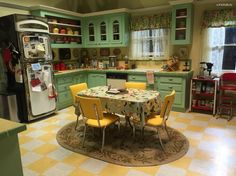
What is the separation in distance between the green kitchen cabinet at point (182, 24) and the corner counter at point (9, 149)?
4.01m

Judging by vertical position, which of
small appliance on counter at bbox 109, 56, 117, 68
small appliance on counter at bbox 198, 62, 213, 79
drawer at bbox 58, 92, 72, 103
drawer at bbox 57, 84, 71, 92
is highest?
small appliance on counter at bbox 109, 56, 117, 68

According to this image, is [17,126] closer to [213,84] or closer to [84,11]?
[213,84]

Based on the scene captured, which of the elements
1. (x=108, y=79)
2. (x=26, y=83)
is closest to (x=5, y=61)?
(x=26, y=83)

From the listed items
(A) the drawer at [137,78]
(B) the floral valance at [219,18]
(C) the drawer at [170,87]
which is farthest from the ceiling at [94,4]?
(C) the drawer at [170,87]

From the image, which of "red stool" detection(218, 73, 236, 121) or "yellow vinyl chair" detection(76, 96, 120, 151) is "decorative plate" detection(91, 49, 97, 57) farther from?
"red stool" detection(218, 73, 236, 121)

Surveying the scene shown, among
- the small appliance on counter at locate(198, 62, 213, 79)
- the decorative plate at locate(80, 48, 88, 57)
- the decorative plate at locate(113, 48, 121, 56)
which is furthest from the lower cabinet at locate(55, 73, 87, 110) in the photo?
the small appliance on counter at locate(198, 62, 213, 79)

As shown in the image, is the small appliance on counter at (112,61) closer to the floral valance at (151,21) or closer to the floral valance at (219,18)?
the floral valance at (151,21)

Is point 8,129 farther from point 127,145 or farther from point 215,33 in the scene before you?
point 215,33

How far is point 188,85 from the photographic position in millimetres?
4500

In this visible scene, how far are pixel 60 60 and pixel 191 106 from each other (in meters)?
3.55

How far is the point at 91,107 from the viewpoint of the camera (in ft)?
8.64

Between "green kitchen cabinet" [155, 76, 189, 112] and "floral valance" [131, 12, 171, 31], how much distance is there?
4.39 ft

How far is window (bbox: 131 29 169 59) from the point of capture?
488 cm

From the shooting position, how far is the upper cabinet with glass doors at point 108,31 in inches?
198
